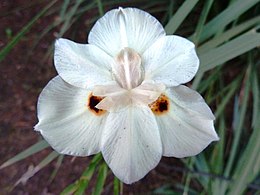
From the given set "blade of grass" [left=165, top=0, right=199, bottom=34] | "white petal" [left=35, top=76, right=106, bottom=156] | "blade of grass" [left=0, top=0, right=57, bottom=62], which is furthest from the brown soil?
"white petal" [left=35, top=76, right=106, bottom=156]

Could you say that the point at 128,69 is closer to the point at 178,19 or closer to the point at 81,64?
the point at 81,64

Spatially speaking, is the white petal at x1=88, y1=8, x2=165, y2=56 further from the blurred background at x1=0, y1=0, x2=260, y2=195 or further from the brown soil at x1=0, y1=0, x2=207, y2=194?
the brown soil at x1=0, y1=0, x2=207, y2=194

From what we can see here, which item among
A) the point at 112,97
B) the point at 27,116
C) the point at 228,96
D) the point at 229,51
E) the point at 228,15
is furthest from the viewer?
the point at 27,116

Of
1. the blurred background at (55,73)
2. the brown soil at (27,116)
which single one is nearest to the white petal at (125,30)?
the blurred background at (55,73)

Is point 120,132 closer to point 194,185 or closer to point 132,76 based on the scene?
point 132,76

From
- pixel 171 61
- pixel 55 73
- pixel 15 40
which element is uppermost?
pixel 171 61

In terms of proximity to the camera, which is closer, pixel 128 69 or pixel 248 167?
pixel 128 69

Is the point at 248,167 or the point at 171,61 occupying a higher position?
the point at 171,61

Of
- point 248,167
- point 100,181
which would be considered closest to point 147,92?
point 100,181
